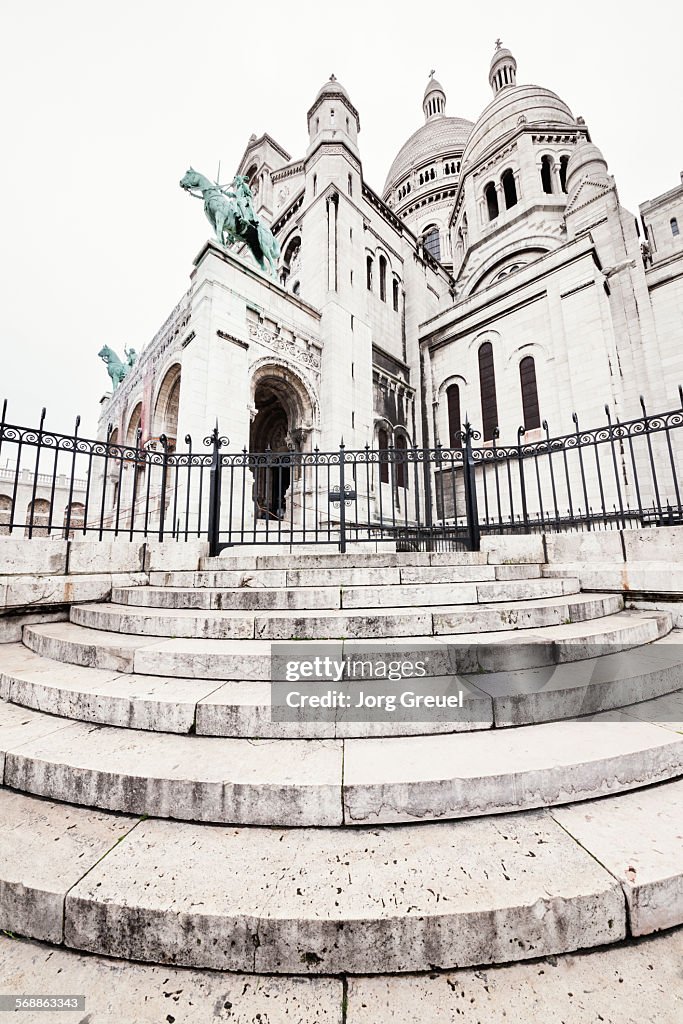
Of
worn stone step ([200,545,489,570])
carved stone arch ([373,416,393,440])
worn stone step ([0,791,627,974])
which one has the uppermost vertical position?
carved stone arch ([373,416,393,440])

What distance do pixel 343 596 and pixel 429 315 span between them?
24237 mm

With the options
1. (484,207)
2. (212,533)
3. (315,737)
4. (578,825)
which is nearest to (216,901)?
(315,737)

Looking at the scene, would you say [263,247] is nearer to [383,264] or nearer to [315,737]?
[383,264]

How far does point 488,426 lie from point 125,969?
63.0 feet

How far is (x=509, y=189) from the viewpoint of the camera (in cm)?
2447

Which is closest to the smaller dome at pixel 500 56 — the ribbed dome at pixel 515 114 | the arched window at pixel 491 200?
the ribbed dome at pixel 515 114

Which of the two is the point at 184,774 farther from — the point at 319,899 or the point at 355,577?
the point at 355,577

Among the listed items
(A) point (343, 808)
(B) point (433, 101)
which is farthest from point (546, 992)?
(B) point (433, 101)

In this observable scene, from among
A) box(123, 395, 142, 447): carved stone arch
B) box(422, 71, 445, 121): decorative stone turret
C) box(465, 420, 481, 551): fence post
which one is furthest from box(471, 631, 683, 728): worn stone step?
box(422, 71, 445, 121): decorative stone turret

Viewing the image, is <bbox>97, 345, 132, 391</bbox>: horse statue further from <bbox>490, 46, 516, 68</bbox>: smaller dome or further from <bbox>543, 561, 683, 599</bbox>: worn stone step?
<bbox>490, 46, 516, 68</bbox>: smaller dome

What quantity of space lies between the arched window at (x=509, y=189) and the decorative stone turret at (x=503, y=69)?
58.4 ft

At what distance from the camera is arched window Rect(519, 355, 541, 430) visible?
16719 millimetres

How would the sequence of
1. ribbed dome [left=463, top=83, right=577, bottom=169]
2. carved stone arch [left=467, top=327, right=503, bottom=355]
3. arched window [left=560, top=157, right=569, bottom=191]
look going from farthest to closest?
ribbed dome [left=463, top=83, right=577, bottom=169], arched window [left=560, top=157, right=569, bottom=191], carved stone arch [left=467, top=327, right=503, bottom=355]

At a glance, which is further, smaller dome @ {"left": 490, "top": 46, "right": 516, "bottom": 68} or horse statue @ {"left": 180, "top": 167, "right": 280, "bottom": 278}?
smaller dome @ {"left": 490, "top": 46, "right": 516, "bottom": 68}
